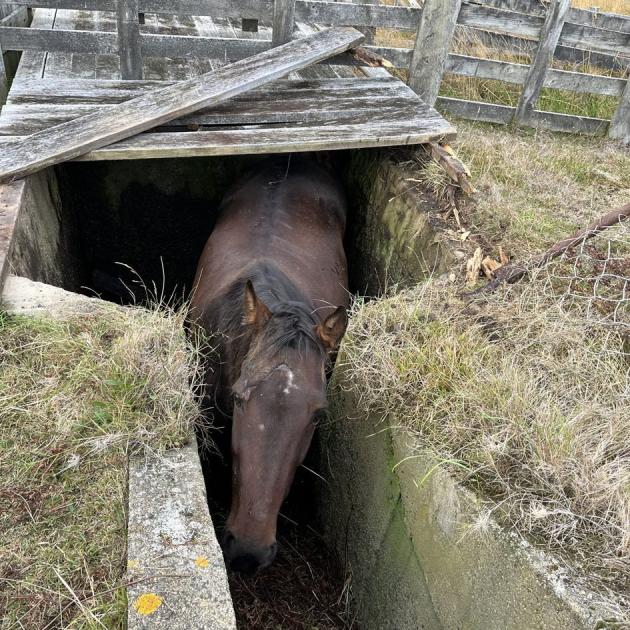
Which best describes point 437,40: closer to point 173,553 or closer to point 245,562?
point 245,562

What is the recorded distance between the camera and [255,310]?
10.7 feet

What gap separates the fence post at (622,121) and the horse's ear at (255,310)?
5638 mm

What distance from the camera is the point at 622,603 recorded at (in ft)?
6.68

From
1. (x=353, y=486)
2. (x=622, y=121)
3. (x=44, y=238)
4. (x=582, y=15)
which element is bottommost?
(x=353, y=486)

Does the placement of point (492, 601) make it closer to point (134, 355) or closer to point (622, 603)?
point (622, 603)

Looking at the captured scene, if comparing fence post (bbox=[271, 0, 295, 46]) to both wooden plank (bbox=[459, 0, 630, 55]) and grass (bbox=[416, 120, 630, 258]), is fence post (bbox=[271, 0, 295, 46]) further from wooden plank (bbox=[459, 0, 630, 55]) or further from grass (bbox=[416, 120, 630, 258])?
wooden plank (bbox=[459, 0, 630, 55])

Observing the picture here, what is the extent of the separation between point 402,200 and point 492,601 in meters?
3.36

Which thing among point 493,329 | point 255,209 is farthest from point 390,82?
point 493,329

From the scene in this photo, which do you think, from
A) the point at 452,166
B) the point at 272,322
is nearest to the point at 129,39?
the point at 452,166

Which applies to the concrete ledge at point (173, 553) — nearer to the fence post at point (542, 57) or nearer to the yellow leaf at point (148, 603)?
the yellow leaf at point (148, 603)

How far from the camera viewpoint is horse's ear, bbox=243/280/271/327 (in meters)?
3.23

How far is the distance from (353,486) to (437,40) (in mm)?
4202

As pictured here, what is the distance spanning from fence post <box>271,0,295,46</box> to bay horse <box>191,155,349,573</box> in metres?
1.02

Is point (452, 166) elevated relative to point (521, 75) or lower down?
lower down
